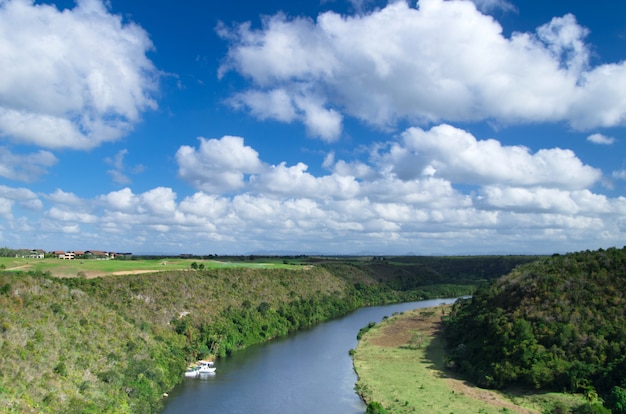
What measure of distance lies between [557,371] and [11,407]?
1881 inches

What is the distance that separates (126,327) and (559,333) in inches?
1958

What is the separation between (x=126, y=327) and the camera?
182 feet

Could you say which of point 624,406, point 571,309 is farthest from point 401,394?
point 571,309

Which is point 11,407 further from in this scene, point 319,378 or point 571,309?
point 571,309

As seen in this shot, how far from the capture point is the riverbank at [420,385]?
143 feet

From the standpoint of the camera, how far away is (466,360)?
57.7m

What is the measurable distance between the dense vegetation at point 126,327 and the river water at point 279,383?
302 centimetres

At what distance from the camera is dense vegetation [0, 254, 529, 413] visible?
122 ft

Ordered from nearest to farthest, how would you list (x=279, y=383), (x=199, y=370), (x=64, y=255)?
(x=279, y=383)
(x=199, y=370)
(x=64, y=255)

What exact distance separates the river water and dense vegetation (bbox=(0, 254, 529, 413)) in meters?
3.02

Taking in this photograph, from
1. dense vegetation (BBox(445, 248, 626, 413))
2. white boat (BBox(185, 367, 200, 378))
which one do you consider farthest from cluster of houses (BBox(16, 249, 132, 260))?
dense vegetation (BBox(445, 248, 626, 413))

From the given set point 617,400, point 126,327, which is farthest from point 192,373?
point 617,400

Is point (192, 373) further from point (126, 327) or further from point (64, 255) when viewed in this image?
point (64, 255)

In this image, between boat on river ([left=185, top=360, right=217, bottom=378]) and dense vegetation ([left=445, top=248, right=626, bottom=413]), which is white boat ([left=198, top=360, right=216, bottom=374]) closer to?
boat on river ([left=185, top=360, right=217, bottom=378])
